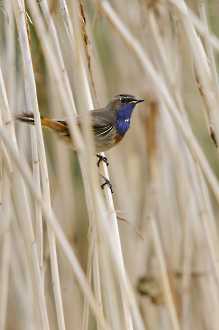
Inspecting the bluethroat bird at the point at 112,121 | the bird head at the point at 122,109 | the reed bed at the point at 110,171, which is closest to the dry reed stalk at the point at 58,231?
the reed bed at the point at 110,171

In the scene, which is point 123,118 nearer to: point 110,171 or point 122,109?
point 122,109

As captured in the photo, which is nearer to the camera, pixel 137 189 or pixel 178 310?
pixel 178 310

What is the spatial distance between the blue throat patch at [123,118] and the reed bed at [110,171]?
0.18ft

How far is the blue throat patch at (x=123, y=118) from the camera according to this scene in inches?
118

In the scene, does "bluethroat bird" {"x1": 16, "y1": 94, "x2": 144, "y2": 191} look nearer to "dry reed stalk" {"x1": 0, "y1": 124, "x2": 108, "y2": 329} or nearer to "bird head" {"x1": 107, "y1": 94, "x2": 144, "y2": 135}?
"bird head" {"x1": 107, "y1": 94, "x2": 144, "y2": 135}

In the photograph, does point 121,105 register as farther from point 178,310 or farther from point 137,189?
point 178,310

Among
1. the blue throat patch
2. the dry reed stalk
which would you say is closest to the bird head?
the blue throat patch

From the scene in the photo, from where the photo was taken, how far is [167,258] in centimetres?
295

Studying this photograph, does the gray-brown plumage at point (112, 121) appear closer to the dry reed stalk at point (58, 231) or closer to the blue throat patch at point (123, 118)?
the blue throat patch at point (123, 118)

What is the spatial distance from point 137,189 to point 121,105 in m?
0.46

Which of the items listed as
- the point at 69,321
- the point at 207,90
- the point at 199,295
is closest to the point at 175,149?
the point at 207,90

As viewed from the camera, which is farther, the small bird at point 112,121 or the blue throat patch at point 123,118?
the blue throat patch at point 123,118

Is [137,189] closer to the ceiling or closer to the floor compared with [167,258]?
closer to the ceiling

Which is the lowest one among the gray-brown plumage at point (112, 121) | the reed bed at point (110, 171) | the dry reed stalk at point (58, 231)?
the dry reed stalk at point (58, 231)
